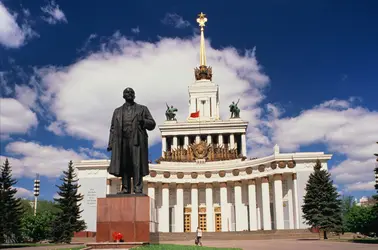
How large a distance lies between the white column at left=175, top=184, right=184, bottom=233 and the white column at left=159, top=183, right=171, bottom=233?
127 cm

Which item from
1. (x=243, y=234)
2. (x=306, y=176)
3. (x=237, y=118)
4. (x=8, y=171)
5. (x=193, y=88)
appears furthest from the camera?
(x=193, y=88)

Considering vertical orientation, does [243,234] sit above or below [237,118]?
below

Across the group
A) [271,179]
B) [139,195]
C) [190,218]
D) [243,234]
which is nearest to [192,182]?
[190,218]

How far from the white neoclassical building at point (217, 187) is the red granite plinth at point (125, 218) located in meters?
38.6

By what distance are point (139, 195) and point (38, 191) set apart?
2066 inches

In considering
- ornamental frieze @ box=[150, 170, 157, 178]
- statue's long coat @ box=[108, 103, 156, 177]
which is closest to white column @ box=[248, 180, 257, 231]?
ornamental frieze @ box=[150, 170, 157, 178]

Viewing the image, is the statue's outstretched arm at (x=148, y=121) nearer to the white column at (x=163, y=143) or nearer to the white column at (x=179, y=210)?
the white column at (x=179, y=210)

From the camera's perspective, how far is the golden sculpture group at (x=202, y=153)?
58188mm

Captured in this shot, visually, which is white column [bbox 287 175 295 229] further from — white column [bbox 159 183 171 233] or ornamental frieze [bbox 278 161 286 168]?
white column [bbox 159 183 171 233]

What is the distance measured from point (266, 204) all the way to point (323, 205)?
1490 cm

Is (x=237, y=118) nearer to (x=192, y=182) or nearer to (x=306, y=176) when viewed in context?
(x=192, y=182)

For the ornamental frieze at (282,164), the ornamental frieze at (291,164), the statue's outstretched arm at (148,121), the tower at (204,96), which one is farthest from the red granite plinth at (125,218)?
the tower at (204,96)

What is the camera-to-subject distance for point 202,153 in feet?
192

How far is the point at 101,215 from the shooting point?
9.49 meters
